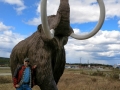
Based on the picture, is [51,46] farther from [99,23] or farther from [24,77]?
[99,23]

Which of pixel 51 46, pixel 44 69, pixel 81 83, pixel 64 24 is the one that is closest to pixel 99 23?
pixel 64 24

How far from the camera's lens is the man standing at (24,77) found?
600cm

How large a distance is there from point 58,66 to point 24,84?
1.00 meters

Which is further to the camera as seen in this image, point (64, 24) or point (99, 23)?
point (64, 24)

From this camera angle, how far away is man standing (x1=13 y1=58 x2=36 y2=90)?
6.00 metres

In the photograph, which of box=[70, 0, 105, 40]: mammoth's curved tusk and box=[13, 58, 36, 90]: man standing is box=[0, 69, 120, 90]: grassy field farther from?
box=[70, 0, 105, 40]: mammoth's curved tusk

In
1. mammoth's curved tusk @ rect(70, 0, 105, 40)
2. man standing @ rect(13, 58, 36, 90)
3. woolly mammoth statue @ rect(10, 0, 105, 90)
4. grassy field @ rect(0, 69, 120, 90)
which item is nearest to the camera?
mammoth's curved tusk @ rect(70, 0, 105, 40)

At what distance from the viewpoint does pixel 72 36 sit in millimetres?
6152

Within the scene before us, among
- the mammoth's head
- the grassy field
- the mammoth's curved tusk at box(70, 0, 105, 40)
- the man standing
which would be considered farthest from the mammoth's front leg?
the grassy field

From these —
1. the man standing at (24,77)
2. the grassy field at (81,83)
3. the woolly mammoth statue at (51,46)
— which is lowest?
the grassy field at (81,83)

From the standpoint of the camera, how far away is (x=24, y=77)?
6.02 metres

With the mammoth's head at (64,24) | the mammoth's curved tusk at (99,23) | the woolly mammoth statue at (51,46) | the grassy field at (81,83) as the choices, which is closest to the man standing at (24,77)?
the woolly mammoth statue at (51,46)

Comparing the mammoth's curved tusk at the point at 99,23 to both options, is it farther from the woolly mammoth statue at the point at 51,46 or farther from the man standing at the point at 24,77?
the man standing at the point at 24,77

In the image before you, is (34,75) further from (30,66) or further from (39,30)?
(39,30)
